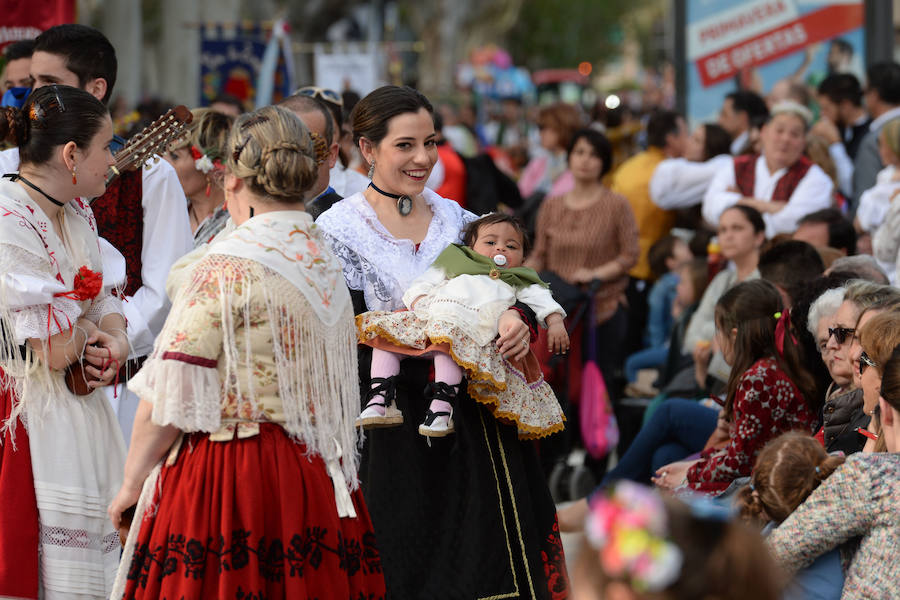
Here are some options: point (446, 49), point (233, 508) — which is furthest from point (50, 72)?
point (446, 49)

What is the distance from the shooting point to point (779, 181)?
26.6ft

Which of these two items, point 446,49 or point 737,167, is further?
point 446,49

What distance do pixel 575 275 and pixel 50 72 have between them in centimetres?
432

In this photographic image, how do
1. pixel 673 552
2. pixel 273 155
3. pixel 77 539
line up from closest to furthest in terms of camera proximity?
pixel 673 552 < pixel 273 155 < pixel 77 539

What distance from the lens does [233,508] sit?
3252 mm

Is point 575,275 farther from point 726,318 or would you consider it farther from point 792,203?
point 726,318

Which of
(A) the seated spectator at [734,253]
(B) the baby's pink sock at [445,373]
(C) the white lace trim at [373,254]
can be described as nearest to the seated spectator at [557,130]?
(A) the seated spectator at [734,253]

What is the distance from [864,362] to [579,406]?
3.82 metres

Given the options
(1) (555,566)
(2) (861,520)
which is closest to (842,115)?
(1) (555,566)

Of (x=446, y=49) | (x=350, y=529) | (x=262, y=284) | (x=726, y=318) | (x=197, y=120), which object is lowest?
(x=350, y=529)

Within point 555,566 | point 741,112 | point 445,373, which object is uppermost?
point 741,112

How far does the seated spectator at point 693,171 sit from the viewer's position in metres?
9.11

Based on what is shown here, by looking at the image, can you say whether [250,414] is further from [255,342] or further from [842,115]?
[842,115]

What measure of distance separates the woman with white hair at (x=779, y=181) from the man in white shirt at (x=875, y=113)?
49 cm
